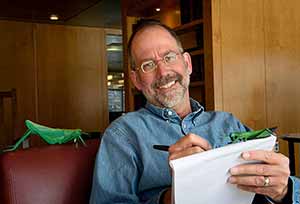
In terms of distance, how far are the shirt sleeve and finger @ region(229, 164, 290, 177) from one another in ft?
1.00

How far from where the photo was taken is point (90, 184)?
4.27 ft

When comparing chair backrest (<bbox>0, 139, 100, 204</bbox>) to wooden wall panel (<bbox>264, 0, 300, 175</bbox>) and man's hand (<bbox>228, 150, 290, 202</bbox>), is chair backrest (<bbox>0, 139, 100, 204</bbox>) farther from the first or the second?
wooden wall panel (<bbox>264, 0, 300, 175</bbox>)

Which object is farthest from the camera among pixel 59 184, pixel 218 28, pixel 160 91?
pixel 218 28

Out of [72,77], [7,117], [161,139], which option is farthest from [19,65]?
[161,139]

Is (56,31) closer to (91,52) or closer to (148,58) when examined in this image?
(91,52)

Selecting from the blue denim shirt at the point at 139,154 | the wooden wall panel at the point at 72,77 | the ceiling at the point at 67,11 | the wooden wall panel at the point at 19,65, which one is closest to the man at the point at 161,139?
the blue denim shirt at the point at 139,154

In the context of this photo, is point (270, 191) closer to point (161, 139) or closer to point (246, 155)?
point (246, 155)

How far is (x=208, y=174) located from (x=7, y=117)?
16.8 ft

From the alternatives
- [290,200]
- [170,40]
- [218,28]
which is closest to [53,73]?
[218,28]

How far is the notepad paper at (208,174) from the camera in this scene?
0.83 metres

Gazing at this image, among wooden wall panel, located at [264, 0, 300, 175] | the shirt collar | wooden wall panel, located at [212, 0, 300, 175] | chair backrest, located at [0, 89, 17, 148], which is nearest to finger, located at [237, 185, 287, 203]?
the shirt collar

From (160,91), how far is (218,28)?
1.69 metres

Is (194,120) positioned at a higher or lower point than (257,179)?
higher

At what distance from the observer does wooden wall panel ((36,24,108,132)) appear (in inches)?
258
